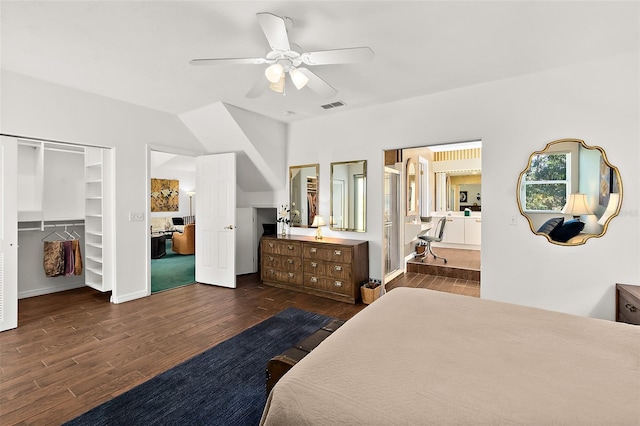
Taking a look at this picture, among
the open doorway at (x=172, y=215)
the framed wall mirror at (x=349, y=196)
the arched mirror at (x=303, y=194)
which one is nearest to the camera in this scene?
the framed wall mirror at (x=349, y=196)

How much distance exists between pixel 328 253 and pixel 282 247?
0.81 meters

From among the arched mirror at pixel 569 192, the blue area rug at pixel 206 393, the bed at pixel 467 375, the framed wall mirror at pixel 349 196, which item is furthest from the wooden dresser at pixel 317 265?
the bed at pixel 467 375

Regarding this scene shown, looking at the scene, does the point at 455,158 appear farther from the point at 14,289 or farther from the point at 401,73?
the point at 14,289

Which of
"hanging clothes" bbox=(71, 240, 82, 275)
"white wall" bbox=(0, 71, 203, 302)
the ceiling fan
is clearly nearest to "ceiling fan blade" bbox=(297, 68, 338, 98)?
the ceiling fan

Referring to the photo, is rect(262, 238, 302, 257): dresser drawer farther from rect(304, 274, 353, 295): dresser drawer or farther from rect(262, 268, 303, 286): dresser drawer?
rect(304, 274, 353, 295): dresser drawer

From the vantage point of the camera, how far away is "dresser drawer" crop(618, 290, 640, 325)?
7.56 feet

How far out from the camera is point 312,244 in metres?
4.13

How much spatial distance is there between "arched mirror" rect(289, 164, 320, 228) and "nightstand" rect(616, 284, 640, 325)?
3.46 meters

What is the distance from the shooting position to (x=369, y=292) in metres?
3.75

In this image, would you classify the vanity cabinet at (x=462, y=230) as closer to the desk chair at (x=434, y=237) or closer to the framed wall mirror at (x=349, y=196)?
the desk chair at (x=434, y=237)

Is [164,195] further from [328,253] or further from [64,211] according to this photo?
[328,253]

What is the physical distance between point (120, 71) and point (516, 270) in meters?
4.53

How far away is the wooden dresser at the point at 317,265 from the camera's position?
3855 millimetres

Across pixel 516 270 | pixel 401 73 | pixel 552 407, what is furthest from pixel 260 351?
pixel 401 73
